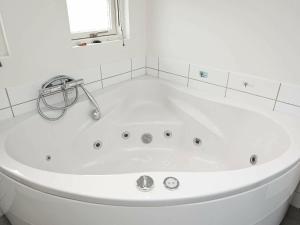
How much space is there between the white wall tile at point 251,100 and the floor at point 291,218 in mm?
700

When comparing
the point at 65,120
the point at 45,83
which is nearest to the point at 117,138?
the point at 65,120

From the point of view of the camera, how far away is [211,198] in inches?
34.4

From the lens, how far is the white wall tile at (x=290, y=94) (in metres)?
1.31

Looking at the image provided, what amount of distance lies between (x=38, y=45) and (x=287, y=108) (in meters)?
1.53

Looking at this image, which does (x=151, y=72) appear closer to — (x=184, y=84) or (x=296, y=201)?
(x=184, y=84)

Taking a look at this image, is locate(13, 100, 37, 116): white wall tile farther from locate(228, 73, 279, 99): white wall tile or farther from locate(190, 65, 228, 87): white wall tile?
locate(228, 73, 279, 99): white wall tile

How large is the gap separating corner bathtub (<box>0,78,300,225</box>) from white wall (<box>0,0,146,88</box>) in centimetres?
26

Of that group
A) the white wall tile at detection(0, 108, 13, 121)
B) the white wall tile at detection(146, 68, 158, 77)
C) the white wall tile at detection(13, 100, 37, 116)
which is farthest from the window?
the white wall tile at detection(0, 108, 13, 121)

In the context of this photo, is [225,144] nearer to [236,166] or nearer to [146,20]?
[236,166]

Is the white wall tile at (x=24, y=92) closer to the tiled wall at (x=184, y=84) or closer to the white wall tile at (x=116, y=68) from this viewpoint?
the tiled wall at (x=184, y=84)

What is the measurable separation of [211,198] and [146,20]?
1.49 m

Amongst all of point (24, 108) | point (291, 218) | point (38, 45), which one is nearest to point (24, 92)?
point (24, 108)

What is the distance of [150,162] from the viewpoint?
1750mm

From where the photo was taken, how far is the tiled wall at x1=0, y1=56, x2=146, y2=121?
1288 mm
